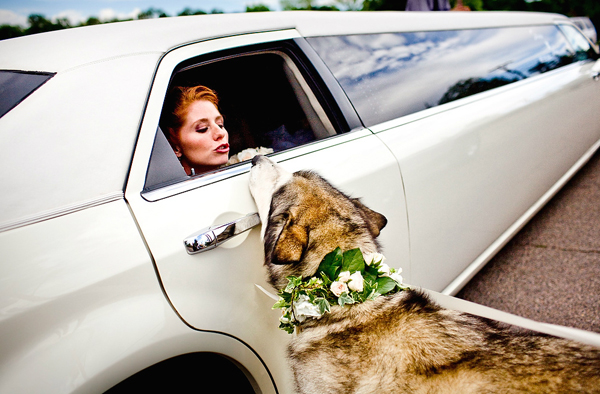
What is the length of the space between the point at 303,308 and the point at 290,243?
0.78ft

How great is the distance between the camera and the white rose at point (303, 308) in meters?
1.37

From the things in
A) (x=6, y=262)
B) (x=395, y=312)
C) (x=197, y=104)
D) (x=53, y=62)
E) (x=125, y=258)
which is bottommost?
(x=395, y=312)

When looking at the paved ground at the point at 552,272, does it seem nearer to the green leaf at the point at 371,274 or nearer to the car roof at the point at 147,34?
the green leaf at the point at 371,274

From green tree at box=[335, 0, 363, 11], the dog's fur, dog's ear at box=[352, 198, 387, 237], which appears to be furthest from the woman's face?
green tree at box=[335, 0, 363, 11]

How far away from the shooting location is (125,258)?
118 centimetres

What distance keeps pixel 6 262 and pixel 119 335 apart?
1.19ft

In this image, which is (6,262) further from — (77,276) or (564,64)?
(564,64)

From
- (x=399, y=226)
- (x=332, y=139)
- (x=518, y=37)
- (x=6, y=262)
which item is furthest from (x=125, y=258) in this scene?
(x=518, y=37)

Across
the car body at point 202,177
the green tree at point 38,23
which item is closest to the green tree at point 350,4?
the green tree at point 38,23

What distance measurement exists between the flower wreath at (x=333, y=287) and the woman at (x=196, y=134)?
2.78ft

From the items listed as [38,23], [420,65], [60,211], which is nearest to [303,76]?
[420,65]

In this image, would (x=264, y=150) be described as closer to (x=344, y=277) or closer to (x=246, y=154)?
(x=246, y=154)

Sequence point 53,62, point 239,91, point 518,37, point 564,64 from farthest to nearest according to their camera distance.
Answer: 1. point 564,64
2. point 518,37
3. point 239,91
4. point 53,62

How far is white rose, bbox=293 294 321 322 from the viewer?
4.49ft
